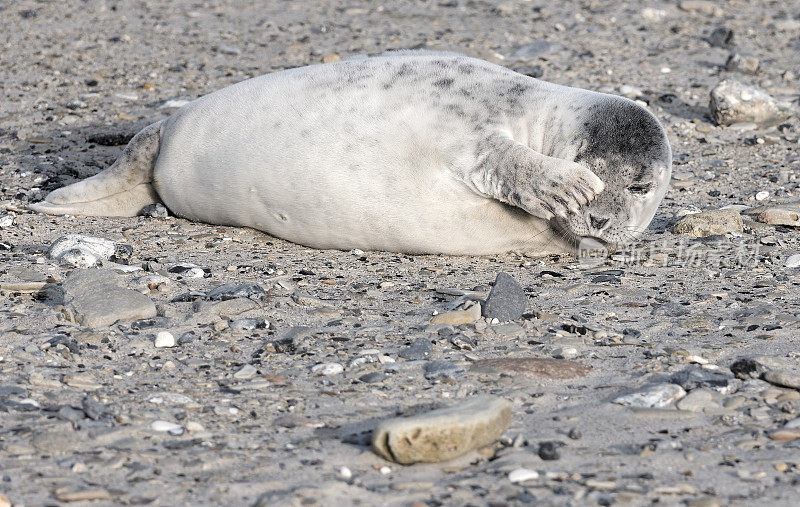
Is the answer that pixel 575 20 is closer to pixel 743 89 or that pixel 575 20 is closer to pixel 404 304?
pixel 743 89

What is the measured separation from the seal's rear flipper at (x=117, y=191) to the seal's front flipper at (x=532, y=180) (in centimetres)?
178

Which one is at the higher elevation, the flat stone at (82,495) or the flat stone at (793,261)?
the flat stone at (82,495)

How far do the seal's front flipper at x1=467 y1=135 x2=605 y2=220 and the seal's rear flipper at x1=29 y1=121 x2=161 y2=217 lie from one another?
178cm

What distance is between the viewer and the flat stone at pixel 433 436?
2.46 meters

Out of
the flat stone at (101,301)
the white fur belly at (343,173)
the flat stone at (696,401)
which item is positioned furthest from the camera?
the white fur belly at (343,173)

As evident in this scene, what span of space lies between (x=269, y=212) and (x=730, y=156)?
3.00 metres

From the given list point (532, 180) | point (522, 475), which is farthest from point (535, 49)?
point (522, 475)

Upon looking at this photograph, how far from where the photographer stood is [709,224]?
4793mm

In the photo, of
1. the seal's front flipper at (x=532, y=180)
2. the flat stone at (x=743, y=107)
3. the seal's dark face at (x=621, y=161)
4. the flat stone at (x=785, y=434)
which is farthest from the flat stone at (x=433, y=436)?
the flat stone at (x=743, y=107)

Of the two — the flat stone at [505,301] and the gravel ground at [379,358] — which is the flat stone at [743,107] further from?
the flat stone at [505,301]

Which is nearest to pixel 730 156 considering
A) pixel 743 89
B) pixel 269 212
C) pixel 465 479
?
pixel 743 89

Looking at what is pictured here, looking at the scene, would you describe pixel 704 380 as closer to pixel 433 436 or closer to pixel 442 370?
pixel 442 370

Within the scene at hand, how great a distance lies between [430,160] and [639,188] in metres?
0.87

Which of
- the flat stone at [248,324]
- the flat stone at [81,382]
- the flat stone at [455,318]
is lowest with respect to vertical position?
the flat stone at [248,324]
